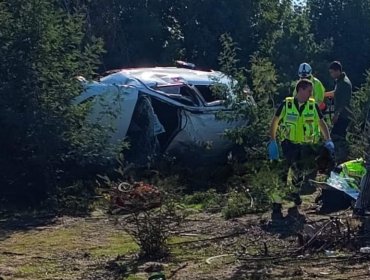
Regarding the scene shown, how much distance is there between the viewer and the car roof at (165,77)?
1363 cm

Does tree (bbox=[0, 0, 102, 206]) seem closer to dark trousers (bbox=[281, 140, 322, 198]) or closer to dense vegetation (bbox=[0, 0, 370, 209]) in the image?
dense vegetation (bbox=[0, 0, 370, 209])

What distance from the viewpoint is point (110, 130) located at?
1184 centimetres

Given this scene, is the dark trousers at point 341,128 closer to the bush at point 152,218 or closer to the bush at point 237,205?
the bush at point 237,205

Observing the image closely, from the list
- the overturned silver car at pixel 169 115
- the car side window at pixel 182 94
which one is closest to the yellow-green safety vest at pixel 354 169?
Answer: the overturned silver car at pixel 169 115

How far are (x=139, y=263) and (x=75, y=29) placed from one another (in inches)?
182

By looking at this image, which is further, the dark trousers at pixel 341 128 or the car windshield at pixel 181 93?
the dark trousers at pixel 341 128

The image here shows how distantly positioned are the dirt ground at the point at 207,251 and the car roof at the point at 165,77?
→ 4.33 metres

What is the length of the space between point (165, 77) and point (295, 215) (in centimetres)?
544

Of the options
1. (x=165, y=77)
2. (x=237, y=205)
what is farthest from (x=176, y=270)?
(x=165, y=77)

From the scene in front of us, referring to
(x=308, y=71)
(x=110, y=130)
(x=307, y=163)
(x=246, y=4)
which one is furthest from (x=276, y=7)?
(x=307, y=163)

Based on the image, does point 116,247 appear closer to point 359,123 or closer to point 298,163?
point 298,163

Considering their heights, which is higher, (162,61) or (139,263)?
(162,61)

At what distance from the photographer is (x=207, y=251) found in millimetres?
7840

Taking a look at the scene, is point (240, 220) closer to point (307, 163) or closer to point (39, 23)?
point (307, 163)
